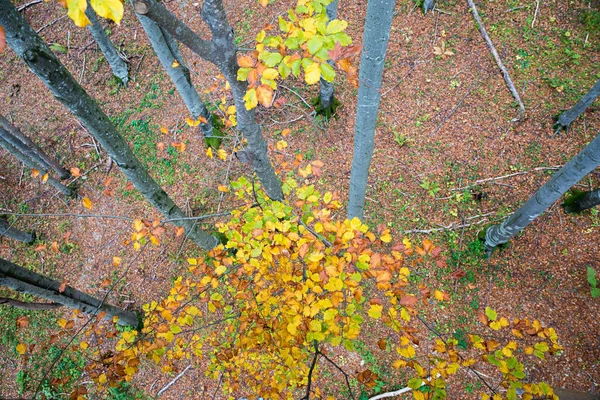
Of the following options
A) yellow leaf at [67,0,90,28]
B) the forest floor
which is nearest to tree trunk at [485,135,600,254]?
the forest floor

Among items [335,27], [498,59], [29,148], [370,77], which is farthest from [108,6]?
[498,59]

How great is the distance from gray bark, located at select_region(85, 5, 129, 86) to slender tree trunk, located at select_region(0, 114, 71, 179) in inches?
97.3

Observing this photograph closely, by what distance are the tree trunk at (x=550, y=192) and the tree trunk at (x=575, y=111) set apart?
247 centimetres

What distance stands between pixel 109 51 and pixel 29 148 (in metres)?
2.80

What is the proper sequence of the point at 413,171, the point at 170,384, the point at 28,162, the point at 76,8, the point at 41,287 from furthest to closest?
1. the point at 28,162
2. the point at 413,171
3. the point at 170,384
4. the point at 41,287
5. the point at 76,8

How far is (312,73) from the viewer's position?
2.00m

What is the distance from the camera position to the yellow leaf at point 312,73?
1983 mm

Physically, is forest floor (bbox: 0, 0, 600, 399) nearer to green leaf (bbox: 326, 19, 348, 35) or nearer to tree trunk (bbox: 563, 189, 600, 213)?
tree trunk (bbox: 563, 189, 600, 213)

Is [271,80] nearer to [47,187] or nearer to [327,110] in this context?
[327,110]

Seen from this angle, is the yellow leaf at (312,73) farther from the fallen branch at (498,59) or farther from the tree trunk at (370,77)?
the fallen branch at (498,59)

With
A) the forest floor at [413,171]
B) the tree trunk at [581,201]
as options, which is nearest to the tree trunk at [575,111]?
the forest floor at [413,171]

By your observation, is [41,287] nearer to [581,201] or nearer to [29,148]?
[29,148]

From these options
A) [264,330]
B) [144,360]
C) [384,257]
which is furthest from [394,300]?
[144,360]

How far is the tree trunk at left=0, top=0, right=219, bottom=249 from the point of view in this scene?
2131mm
